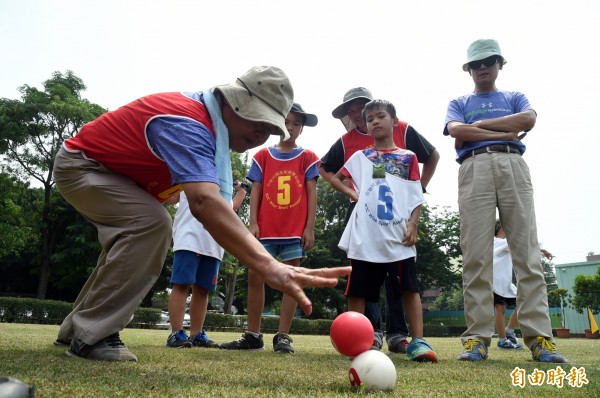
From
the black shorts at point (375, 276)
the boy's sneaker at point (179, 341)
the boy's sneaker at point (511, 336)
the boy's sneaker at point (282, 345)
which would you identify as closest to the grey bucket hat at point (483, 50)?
the black shorts at point (375, 276)

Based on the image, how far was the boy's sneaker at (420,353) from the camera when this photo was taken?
11.6 feet

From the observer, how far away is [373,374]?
2.11 metres

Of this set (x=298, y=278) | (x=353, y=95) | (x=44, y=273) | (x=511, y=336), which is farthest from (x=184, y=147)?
(x=44, y=273)

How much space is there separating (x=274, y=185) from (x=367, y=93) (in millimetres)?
1517

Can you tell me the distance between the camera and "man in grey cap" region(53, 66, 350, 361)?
2.77m

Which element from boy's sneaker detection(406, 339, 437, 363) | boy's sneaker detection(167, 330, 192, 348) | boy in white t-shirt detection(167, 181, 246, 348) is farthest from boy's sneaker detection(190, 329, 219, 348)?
boy's sneaker detection(406, 339, 437, 363)

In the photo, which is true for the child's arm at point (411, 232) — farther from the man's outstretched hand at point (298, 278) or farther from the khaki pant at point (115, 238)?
the man's outstretched hand at point (298, 278)

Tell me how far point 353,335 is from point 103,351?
159cm

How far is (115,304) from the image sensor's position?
3125mm

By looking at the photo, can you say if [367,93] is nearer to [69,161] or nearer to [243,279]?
[69,161]

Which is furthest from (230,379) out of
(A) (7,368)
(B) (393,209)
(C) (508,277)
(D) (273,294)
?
(D) (273,294)

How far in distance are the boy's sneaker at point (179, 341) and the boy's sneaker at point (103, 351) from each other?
1.49 m

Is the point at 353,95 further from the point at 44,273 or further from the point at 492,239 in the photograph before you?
the point at 44,273

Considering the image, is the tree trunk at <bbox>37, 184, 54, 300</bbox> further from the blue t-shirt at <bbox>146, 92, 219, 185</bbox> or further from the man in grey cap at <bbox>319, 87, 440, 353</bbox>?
the blue t-shirt at <bbox>146, 92, 219, 185</bbox>
